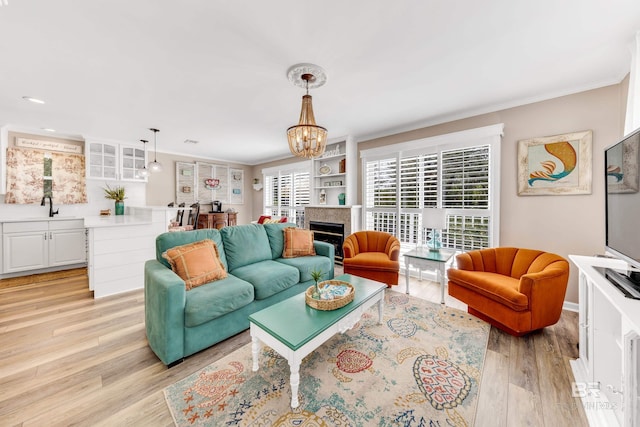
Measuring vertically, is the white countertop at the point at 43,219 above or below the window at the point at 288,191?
below

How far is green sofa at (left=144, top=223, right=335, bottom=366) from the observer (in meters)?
1.81

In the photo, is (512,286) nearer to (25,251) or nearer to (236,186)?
(236,186)

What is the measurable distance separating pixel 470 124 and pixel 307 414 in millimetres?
3934

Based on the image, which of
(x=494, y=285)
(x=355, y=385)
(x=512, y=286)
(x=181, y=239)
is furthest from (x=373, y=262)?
(x=181, y=239)

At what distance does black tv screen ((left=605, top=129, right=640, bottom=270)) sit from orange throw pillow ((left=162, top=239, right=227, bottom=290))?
298 centimetres

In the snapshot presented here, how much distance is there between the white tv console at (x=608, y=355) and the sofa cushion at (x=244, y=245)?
2.88m

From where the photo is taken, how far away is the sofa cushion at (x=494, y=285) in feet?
6.83

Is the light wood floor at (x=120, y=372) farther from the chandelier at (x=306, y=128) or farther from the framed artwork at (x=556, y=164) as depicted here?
the chandelier at (x=306, y=128)

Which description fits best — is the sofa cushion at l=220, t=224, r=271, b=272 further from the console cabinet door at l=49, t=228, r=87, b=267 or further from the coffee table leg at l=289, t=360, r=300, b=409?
the console cabinet door at l=49, t=228, r=87, b=267

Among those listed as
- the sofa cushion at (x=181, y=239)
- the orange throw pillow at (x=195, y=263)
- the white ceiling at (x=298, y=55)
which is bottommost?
the orange throw pillow at (x=195, y=263)

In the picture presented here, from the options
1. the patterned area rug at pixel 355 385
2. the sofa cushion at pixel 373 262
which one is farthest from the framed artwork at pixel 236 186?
the patterned area rug at pixel 355 385

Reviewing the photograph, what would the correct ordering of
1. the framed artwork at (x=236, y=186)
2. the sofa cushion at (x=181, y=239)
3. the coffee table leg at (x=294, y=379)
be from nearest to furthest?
the coffee table leg at (x=294, y=379)
the sofa cushion at (x=181, y=239)
the framed artwork at (x=236, y=186)

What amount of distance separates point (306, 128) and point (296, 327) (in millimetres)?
1600

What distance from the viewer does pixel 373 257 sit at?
342cm
